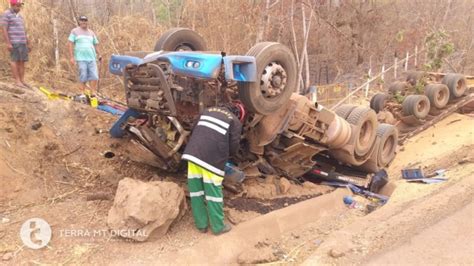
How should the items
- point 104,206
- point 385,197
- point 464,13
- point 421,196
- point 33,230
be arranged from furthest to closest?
1. point 464,13
2. point 385,197
3. point 421,196
4. point 104,206
5. point 33,230

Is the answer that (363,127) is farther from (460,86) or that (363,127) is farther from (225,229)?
(460,86)

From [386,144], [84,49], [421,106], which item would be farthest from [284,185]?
[421,106]

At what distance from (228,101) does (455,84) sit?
24.8 feet

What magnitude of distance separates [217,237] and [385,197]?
9.38 ft

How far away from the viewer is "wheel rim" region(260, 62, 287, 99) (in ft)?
14.8

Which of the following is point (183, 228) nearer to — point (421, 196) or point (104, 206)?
point (104, 206)

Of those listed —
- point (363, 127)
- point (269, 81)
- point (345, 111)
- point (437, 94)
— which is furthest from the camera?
point (437, 94)

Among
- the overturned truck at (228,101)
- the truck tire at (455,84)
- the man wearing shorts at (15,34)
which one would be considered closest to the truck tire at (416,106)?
the truck tire at (455,84)

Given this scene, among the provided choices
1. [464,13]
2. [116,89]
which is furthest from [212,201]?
[464,13]

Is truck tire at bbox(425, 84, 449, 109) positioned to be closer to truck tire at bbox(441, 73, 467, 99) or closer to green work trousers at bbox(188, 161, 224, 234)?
truck tire at bbox(441, 73, 467, 99)

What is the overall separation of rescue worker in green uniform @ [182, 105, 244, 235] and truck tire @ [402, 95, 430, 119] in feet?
21.8

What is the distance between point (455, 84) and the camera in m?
10.2

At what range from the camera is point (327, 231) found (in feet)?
16.0

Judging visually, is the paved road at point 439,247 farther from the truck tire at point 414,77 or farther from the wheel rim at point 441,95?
the truck tire at point 414,77
